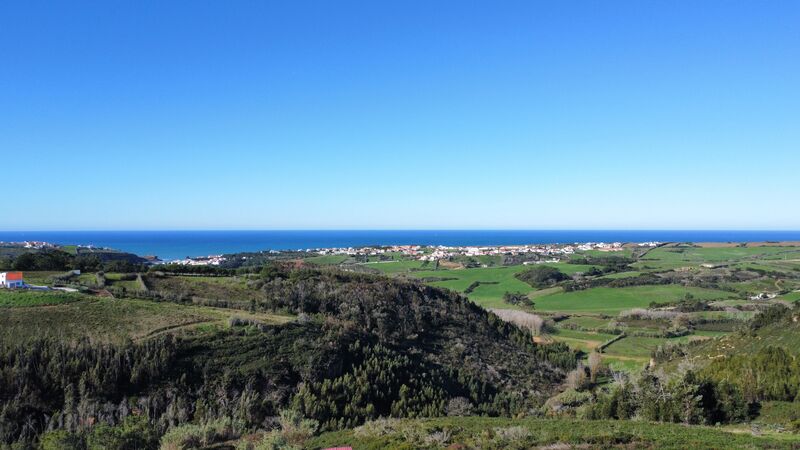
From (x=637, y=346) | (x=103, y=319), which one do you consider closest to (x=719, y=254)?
(x=637, y=346)

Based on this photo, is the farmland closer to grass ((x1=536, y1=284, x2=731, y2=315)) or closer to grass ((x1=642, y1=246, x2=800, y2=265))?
grass ((x1=536, y1=284, x2=731, y2=315))

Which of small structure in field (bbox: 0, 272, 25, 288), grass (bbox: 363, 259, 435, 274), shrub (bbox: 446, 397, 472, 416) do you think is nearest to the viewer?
shrub (bbox: 446, 397, 472, 416)

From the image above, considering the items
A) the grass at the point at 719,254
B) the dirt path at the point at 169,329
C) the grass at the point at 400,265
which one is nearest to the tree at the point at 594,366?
the dirt path at the point at 169,329

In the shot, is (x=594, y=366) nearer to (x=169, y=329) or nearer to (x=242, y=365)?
(x=242, y=365)

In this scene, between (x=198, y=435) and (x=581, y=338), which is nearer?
(x=198, y=435)

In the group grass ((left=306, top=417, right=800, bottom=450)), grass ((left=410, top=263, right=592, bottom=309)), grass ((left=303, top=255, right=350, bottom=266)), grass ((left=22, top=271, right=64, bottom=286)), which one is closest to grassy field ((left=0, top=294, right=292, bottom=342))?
grass ((left=22, top=271, right=64, bottom=286))

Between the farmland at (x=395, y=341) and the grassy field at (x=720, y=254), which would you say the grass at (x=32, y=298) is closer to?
the farmland at (x=395, y=341)
